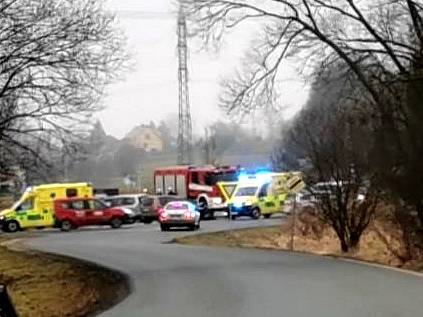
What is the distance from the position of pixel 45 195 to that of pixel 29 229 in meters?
2.17

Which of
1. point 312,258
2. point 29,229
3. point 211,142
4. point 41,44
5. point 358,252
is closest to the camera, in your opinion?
point 41,44

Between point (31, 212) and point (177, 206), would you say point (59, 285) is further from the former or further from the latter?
point (31, 212)

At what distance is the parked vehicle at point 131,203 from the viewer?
61562 mm

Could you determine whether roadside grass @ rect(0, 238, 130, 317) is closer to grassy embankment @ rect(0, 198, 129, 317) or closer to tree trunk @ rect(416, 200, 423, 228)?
grassy embankment @ rect(0, 198, 129, 317)

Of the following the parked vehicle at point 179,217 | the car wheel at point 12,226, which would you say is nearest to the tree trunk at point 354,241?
the parked vehicle at point 179,217

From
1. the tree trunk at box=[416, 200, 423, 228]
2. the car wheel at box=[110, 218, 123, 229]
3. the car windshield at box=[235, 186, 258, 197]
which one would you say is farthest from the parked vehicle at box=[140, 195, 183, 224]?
the tree trunk at box=[416, 200, 423, 228]

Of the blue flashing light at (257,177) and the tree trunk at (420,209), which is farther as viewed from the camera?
the blue flashing light at (257,177)

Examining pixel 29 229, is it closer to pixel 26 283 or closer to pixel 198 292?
pixel 26 283

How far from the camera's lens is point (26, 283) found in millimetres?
25953

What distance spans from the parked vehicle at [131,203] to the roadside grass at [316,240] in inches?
611

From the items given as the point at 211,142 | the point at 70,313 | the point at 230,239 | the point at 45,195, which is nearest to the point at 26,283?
the point at 70,313

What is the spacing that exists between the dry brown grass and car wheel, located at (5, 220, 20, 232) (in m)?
16.9

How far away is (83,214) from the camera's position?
57.5 meters

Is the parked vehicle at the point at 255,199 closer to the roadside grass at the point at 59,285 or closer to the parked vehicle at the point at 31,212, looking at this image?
the parked vehicle at the point at 31,212
